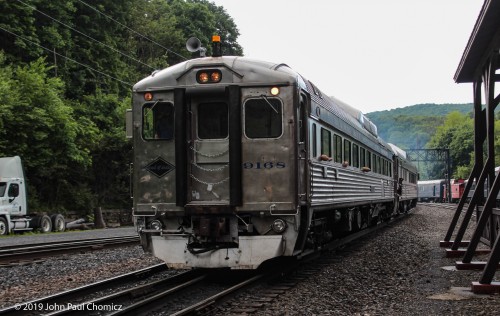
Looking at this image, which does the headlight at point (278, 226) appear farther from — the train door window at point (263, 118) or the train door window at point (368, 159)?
the train door window at point (368, 159)

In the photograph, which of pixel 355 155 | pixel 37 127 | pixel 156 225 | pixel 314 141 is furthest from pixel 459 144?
pixel 156 225

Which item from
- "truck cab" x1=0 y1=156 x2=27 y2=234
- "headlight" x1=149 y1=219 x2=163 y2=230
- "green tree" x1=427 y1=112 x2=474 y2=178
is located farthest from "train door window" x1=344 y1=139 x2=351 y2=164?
"green tree" x1=427 y1=112 x2=474 y2=178

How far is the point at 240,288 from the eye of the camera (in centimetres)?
830

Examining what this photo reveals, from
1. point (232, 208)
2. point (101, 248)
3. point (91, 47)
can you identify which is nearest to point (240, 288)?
point (232, 208)

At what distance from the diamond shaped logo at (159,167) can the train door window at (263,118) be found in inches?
48.7

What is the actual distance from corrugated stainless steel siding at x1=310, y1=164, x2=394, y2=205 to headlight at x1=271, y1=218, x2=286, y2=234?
3.29ft

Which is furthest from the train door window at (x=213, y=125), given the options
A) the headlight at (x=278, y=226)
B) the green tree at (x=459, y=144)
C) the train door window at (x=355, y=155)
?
the green tree at (x=459, y=144)

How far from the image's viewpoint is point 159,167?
9.16m

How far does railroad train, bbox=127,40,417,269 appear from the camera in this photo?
8750mm

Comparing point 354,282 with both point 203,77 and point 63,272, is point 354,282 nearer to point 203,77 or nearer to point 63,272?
point 203,77

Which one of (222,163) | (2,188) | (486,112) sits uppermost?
(486,112)

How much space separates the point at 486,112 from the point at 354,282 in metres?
4.58

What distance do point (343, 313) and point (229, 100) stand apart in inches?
135

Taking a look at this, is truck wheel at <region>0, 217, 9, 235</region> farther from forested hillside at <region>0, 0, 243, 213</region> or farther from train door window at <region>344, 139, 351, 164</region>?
train door window at <region>344, 139, 351, 164</region>
